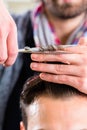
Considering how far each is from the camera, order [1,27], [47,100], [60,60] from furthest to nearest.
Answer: [47,100] < [60,60] < [1,27]

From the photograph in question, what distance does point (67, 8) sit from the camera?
1823mm

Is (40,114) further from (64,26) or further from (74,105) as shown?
(64,26)

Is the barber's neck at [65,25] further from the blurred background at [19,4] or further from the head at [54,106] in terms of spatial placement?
the blurred background at [19,4]

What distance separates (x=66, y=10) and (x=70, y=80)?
854 millimetres

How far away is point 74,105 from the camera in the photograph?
3.56 ft

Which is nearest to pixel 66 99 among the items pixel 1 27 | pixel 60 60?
pixel 60 60

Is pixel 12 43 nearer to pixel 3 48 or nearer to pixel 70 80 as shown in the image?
pixel 3 48

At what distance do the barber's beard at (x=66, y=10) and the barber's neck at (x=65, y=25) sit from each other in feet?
0.07

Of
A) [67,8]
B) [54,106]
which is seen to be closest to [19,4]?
[67,8]

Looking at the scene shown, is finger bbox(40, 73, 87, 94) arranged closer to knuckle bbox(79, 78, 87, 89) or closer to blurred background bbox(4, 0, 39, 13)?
knuckle bbox(79, 78, 87, 89)

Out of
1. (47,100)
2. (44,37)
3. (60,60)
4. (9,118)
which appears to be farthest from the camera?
(44,37)

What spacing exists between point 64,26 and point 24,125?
0.76 metres

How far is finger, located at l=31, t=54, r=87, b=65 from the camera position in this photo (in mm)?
991

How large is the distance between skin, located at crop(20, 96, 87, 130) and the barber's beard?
A: 77cm
